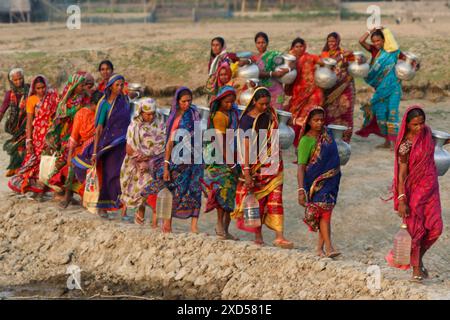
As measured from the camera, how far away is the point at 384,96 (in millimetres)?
13891

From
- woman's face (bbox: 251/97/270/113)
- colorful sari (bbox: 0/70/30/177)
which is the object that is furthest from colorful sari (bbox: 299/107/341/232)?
colorful sari (bbox: 0/70/30/177)

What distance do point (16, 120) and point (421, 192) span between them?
5.08 metres

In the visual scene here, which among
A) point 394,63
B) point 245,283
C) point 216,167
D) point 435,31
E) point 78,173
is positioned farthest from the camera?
point 435,31

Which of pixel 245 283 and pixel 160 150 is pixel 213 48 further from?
pixel 245 283

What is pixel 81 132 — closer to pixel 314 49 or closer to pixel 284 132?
pixel 284 132

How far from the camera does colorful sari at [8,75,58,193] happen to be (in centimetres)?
1128

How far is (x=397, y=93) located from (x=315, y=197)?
513cm

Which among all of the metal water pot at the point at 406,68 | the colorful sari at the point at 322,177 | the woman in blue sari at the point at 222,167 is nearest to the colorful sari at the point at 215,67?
the woman in blue sari at the point at 222,167

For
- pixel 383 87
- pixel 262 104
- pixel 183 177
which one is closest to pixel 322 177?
pixel 262 104

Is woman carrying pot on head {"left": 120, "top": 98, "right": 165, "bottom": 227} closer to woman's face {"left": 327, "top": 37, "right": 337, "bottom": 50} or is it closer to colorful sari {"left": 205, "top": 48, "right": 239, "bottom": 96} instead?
colorful sari {"left": 205, "top": 48, "right": 239, "bottom": 96}

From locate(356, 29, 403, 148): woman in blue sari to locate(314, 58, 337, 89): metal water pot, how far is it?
2.82ft

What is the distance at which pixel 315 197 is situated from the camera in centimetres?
906

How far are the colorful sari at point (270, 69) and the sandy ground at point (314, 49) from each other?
2.65 ft
